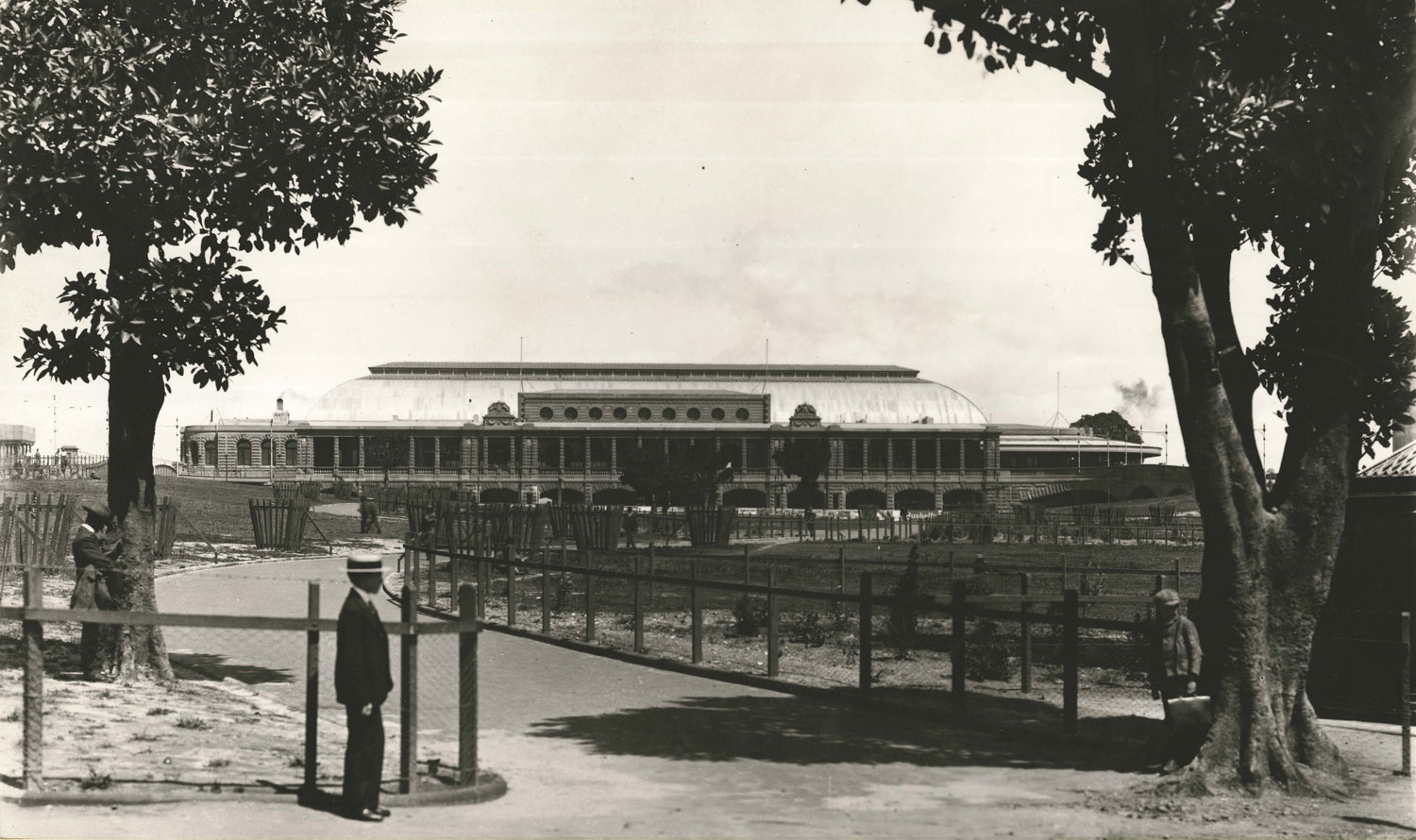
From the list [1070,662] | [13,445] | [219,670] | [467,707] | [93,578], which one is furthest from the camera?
[13,445]

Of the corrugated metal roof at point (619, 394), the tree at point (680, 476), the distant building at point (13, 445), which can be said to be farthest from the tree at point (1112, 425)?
the distant building at point (13, 445)

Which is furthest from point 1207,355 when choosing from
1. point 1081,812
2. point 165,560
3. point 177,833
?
point 165,560

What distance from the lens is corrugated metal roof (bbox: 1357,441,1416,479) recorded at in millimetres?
13580

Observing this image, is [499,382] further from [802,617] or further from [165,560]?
[802,617]

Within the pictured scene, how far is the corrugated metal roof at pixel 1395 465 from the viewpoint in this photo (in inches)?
535

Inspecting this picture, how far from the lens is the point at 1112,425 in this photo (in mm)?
148000

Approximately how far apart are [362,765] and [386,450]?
3676 inches

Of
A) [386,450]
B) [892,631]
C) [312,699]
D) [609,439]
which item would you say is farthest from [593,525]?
[386,450]

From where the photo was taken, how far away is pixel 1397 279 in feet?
40.9

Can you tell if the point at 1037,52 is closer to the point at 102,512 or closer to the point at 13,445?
the point at 102,512

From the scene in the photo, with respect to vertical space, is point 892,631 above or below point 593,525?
below

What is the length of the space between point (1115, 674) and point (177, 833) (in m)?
11.5

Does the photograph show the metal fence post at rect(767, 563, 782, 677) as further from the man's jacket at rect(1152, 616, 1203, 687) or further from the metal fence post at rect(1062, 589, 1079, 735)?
the man's jacket at rect(1152, 616, 1203, 687)

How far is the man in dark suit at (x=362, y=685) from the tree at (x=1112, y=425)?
136905mm
